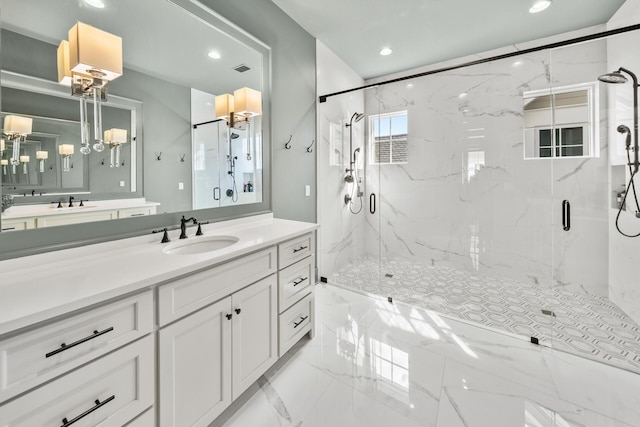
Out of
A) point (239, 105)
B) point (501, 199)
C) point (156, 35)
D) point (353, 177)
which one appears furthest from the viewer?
point (353, 177)

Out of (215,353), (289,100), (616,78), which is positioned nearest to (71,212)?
(215,353)

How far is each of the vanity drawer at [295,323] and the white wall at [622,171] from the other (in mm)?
2600

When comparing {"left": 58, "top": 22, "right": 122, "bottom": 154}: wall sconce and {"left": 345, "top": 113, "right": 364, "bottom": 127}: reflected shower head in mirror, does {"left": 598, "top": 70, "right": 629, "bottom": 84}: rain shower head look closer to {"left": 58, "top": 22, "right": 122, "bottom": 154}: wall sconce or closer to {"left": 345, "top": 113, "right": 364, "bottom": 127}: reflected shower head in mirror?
{"left": 345, "top": 113, "right": 364, "bottom": 127}: reflected shower head in mirror

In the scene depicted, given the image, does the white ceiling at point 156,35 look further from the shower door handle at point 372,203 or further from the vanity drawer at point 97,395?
the shower door handle at point 372,203

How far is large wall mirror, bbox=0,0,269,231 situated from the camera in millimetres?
1162

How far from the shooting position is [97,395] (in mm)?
881

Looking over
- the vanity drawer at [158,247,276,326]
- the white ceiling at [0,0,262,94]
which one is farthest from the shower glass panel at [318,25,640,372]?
the vanity drawer at [158,247,276,326]

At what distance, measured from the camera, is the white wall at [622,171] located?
2.16 m

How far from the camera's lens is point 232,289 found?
1.34m

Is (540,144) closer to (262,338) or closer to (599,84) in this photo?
(599,84)

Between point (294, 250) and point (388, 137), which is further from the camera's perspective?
point (388, 137)

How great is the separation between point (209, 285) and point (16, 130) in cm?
104

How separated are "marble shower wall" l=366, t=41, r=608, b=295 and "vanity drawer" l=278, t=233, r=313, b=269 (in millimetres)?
1988

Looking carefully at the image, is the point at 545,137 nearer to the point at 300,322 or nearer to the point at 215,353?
the point at 300,322
